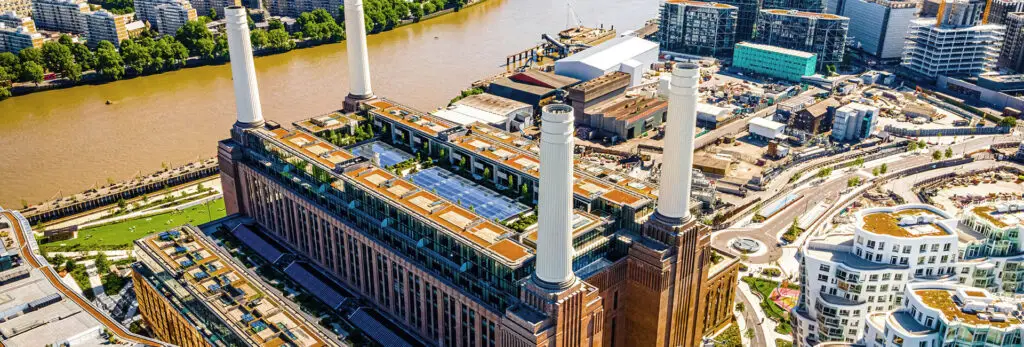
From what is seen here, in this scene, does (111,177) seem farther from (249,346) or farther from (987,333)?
(987,333)

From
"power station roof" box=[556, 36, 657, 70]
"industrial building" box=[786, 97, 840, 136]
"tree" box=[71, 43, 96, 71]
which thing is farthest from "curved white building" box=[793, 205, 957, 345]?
"tree" box=[71, 43, 96, 71]

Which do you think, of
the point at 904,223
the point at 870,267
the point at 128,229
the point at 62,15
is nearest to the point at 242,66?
the point at 128,229

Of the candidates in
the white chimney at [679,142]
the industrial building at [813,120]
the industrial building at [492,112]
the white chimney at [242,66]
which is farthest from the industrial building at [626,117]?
the white chimney at [679,142]

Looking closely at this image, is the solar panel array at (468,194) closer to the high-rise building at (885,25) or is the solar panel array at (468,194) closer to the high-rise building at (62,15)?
the high-rise building at (62,15)

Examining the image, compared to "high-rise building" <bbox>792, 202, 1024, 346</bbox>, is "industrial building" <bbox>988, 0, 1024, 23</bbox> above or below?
above

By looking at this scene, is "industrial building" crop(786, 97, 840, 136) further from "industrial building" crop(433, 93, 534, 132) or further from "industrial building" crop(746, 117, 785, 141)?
"industrial building" crop(433, 93, 534, 132)
